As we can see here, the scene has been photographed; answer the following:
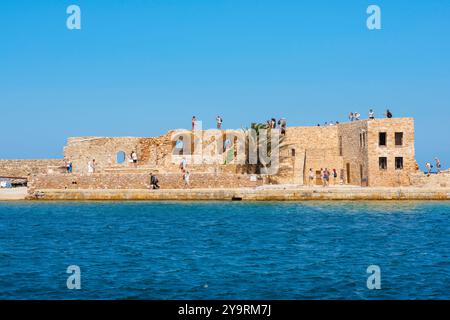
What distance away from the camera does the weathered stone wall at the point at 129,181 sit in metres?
35.3

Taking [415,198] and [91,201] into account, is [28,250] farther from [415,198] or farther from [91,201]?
[415,198]

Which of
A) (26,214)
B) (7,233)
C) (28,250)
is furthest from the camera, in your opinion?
(26,214)

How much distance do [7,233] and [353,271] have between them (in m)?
13.7

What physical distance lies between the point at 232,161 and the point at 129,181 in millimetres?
7310

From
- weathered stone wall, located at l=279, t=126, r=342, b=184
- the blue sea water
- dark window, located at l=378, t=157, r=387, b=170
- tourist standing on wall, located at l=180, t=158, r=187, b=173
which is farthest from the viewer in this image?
weathered stone wall, located at l=279, t=126, r=342, b=184

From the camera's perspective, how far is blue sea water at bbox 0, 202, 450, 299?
43.5 feet

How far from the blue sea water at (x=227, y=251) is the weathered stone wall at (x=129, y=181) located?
10.1 ft

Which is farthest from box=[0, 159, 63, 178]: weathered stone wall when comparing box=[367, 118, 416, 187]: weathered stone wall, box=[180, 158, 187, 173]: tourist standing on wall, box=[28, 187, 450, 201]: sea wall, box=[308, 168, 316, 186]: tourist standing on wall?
box=[367, 118, 416, 187]: weathered stone wall

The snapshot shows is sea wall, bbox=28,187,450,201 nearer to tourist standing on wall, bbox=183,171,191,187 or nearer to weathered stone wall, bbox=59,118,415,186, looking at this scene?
tourist standing on wall, bbox=183,171,191,187

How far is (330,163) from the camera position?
40.5m

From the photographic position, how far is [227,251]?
18.7 meters

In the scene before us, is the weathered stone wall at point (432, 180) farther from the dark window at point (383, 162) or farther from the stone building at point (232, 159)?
the dark window at point (383, 162)
